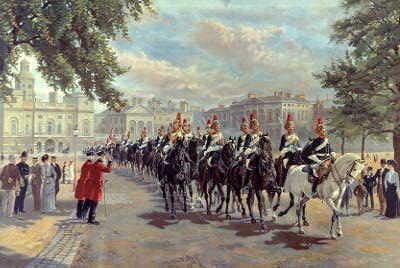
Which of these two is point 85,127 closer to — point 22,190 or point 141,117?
point 141,117

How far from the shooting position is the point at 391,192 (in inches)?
493

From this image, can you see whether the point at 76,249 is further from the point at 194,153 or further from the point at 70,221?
the point at 194,153

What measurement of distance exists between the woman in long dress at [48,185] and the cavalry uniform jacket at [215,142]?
4.48 meters

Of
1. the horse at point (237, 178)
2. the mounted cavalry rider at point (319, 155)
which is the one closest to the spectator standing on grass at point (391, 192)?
the mounted cavalry rider at point (319, 155)

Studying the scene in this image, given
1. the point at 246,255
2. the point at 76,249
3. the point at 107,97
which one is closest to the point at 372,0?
the point at 107,97

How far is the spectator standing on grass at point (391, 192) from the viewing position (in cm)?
1254

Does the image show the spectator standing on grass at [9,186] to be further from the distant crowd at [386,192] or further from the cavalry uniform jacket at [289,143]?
the distant crowd at [386,192]

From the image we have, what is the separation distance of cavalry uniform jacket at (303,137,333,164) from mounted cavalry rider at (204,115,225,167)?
9.74 ft

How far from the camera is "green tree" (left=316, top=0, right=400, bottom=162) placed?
15.2 meters

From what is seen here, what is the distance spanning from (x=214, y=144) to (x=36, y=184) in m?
5.13

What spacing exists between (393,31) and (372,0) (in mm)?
1801

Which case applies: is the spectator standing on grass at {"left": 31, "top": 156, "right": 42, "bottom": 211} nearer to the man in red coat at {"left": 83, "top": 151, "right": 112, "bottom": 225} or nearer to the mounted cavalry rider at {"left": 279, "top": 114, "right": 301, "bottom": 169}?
the man in red coat at {"left": 83, "top": 151, "right": 112, "bottom": 225}

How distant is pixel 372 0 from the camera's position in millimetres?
16328

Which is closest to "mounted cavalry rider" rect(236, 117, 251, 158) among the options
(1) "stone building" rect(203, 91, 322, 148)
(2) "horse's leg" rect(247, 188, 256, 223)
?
(2) "horse's leg" rect(247, 188, 256, 223)
